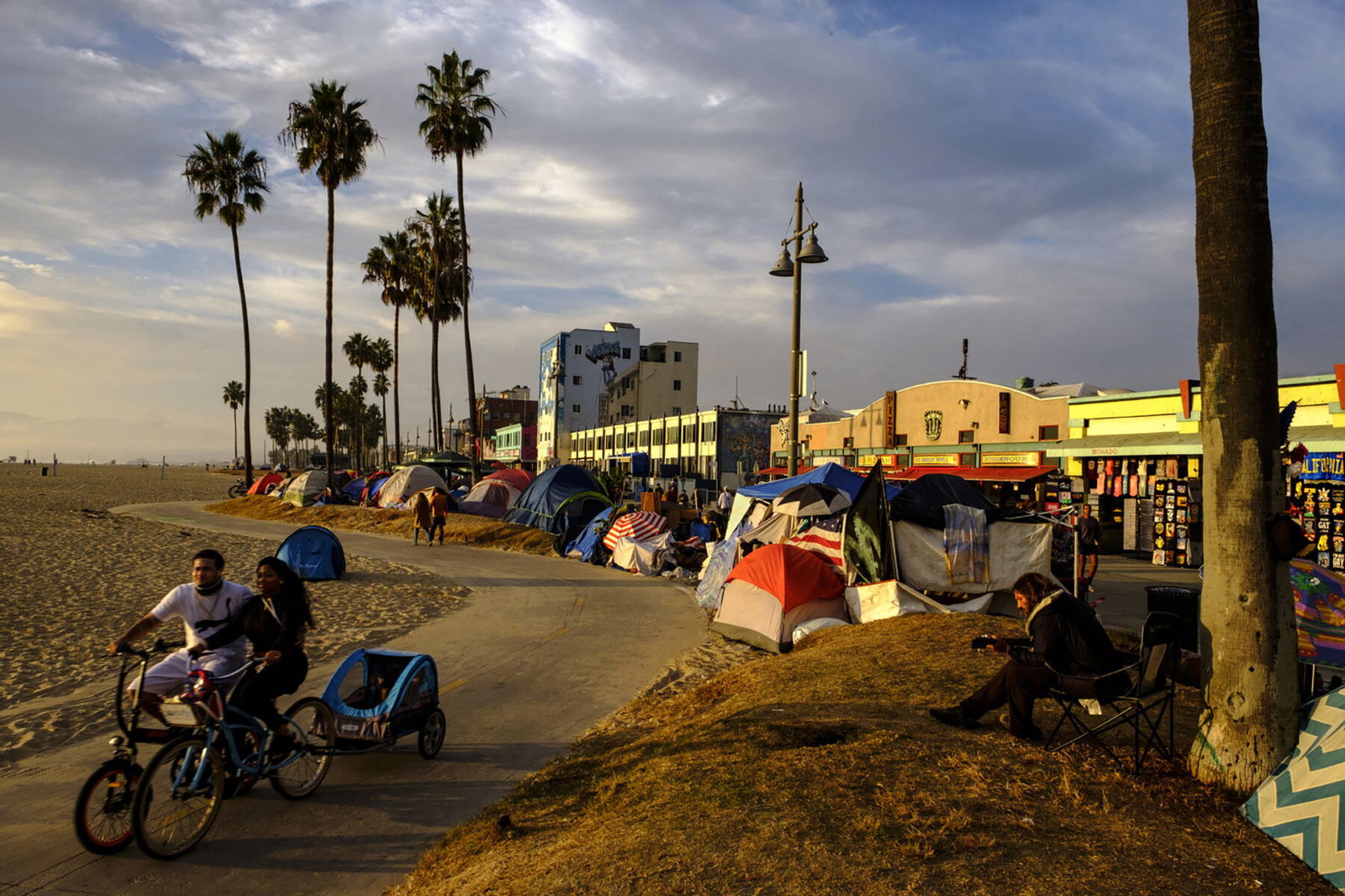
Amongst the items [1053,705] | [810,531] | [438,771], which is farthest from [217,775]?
[810,531]

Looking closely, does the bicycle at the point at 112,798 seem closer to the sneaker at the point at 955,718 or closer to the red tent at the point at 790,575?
the sneaker at the point at 955,718

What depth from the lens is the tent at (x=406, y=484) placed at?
121 feet

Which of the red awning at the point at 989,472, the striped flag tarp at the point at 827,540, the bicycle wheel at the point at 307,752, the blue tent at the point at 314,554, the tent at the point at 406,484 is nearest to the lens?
the bicycle wheel at the point at 307,752

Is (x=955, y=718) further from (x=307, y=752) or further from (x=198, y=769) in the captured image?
(x=198, y=769)

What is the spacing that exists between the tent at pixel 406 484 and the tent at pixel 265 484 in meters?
10.9

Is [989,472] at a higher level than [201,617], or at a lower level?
higher

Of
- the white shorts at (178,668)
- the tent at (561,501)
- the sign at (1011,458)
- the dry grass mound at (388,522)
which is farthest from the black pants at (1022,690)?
the sign at (1011,458)

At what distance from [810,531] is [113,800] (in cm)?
1189

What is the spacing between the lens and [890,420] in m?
36.7

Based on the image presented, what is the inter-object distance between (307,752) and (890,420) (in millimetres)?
32937

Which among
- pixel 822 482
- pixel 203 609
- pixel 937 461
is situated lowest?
pixel 203 609

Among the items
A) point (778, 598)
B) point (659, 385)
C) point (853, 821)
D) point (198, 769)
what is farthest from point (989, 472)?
point (659, 385)

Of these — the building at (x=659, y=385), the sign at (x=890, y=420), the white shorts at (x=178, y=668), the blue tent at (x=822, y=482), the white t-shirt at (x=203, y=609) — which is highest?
the building at (x=659, y=385)

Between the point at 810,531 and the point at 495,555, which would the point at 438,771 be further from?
the point at 495,555
